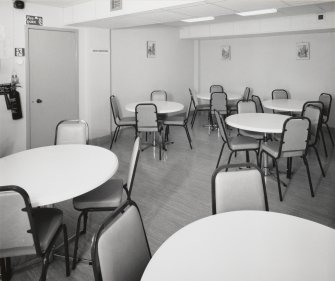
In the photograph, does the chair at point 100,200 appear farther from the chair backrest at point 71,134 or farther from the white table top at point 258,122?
the white table top at point 258,122

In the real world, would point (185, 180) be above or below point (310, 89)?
below

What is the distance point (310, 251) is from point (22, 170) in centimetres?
195

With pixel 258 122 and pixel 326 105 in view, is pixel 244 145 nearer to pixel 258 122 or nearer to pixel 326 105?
pixel 258 122

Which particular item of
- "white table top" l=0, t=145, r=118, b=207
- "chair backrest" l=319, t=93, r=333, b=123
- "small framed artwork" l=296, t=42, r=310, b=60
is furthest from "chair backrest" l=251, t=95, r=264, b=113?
"white table top" l=0, t=145, r=118, b=207

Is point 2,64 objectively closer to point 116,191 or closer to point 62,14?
point 62,14

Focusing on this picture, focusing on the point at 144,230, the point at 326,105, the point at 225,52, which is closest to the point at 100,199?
the point at 144,230

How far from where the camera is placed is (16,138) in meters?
5.14

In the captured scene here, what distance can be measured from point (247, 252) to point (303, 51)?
7235 millimetres

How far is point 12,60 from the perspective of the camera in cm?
493

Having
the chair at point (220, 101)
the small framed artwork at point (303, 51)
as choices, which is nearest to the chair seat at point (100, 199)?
the chair at point (220, 101)

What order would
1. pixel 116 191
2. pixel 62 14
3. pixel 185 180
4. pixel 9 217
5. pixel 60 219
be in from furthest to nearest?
pixel 62 14
pixel 185 180
pixel 116 191
pixel 60 219
pixel 9 217

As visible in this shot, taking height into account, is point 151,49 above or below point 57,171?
above

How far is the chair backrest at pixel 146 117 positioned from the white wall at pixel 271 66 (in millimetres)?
4391

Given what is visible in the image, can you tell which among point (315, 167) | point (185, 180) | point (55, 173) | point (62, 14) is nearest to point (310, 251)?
point (55, 173)
